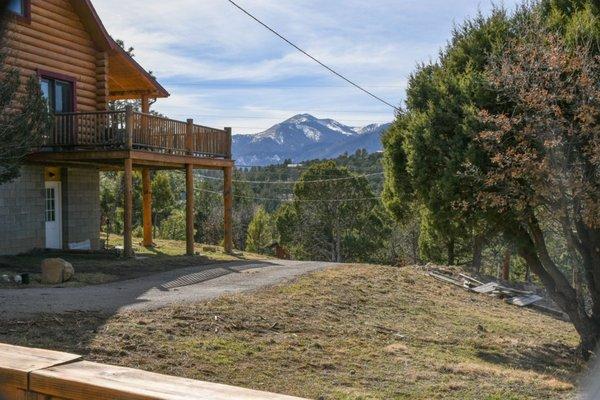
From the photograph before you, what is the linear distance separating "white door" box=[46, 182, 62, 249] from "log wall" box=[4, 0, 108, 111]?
241cm

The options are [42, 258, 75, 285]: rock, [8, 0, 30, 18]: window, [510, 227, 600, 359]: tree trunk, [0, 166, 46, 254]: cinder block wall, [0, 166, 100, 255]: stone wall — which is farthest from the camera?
[0, 166, 100, 255]: stone wall

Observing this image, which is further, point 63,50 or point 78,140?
point 63,50

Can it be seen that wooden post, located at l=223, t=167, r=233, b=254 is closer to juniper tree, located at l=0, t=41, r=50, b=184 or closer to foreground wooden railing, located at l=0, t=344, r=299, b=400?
juniper tree, located at l=0, t=41, r=50, b=184

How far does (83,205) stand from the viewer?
18516 millimetres

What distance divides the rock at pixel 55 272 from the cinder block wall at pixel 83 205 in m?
6.12

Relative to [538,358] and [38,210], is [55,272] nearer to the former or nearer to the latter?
[38,210]

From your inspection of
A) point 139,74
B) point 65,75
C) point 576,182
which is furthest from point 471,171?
point 139,74

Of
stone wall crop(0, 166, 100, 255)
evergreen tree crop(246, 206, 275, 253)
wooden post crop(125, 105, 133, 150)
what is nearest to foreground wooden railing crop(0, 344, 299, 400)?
wooden post crop(125, 105, 133, 150)

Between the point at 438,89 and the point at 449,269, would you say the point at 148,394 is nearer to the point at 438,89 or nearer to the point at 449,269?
the point at 438,89

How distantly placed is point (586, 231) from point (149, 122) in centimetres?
1068

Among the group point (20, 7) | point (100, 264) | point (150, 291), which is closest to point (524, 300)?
point (150, 291)

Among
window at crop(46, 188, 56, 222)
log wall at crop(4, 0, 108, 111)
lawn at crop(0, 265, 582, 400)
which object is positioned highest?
log wall at crop(4, 0, 108, 111)

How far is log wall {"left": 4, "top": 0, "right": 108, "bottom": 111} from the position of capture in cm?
1576

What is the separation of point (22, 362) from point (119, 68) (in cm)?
1911
